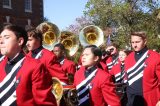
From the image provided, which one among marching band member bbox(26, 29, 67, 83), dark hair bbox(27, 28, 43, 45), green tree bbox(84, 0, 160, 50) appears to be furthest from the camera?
green tree bbox(84, 0, 160, 50)

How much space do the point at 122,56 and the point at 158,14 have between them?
2797 centimetres

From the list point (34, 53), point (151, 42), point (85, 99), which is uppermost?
point (34, 53)

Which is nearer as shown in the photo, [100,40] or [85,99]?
[85,99]

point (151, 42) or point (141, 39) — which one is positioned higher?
point (141, 39)

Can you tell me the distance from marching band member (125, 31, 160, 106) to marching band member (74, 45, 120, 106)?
4.94ft

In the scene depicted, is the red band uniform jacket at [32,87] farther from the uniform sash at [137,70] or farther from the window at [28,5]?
the window at [28,5]

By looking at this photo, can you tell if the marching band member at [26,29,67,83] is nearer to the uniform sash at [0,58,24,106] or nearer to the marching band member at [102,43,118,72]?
the uniform sash at [0,58,24,106]

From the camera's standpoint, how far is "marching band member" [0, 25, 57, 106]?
4.79 metres

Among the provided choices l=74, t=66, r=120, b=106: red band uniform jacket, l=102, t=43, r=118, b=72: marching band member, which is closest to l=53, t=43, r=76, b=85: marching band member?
l=102, t=43, r=118, b=72: marching band member

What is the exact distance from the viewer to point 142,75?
8211 millimetres

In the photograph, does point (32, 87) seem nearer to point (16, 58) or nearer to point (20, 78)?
point (20, 78)

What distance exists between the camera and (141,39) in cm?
825

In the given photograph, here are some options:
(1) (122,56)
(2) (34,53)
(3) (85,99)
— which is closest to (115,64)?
(1) (122,56)

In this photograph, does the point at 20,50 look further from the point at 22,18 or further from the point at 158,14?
the point at 22,18
